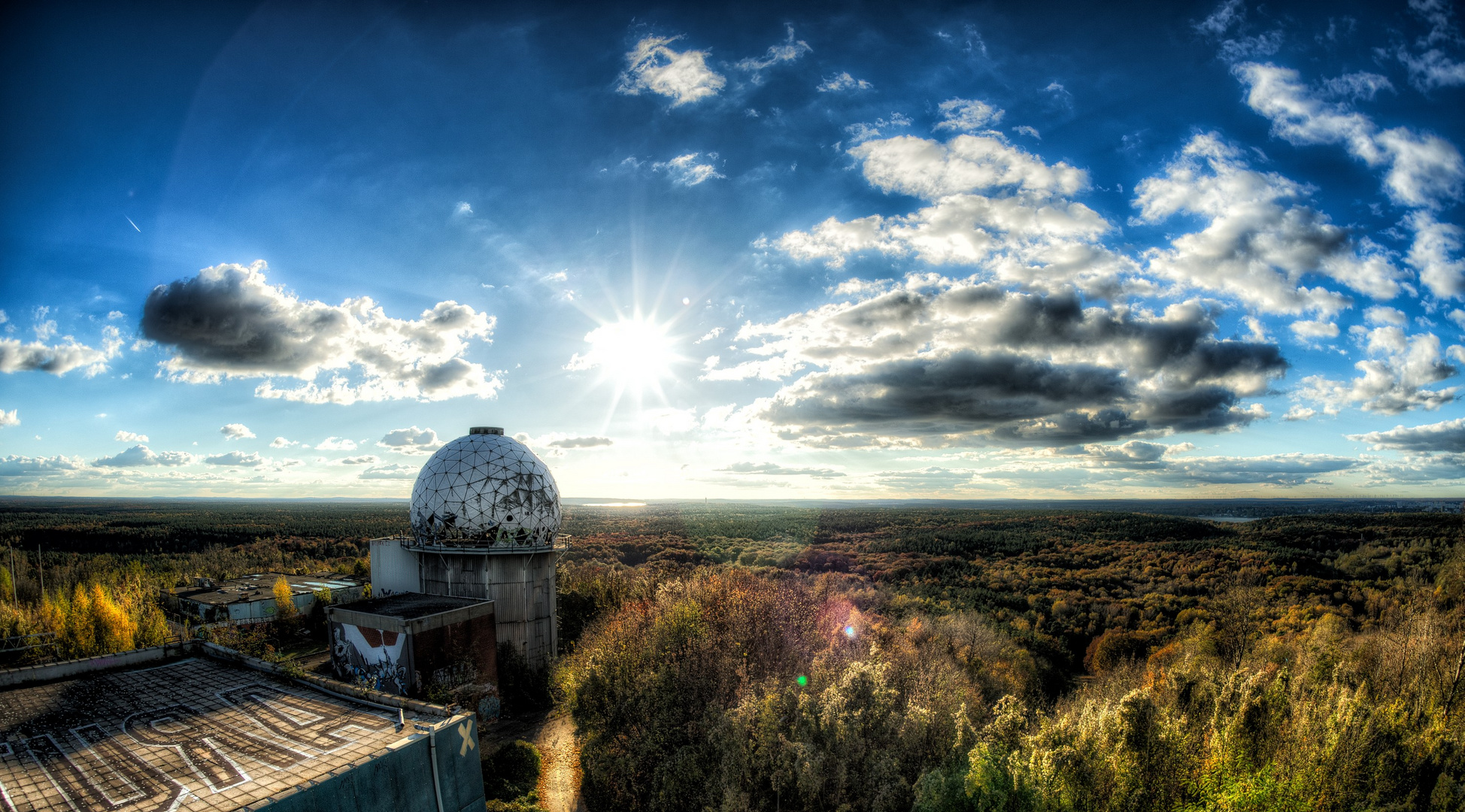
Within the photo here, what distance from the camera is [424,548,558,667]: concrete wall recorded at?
19.4m

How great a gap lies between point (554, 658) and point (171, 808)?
13.0 meters

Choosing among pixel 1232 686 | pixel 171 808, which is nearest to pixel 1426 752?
pixel 1232 686

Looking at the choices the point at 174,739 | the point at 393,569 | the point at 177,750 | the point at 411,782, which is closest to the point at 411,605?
the point at 393,569

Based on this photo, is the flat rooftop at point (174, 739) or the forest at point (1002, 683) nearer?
the flat rooftop at point (174, 739)

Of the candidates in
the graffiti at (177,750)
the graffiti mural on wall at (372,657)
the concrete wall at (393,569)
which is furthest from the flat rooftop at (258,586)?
the graffiti at (177,750)

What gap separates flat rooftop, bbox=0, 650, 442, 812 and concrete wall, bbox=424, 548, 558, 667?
6132 mm

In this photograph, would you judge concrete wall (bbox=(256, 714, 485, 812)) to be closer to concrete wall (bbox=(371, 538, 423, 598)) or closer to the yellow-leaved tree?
concrete wall (bbox=(371, 538, 423, 598))

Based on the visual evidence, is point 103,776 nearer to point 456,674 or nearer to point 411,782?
point 411,782

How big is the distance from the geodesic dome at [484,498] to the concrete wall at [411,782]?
10212 millimetres

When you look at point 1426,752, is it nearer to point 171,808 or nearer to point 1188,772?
point 1188,772

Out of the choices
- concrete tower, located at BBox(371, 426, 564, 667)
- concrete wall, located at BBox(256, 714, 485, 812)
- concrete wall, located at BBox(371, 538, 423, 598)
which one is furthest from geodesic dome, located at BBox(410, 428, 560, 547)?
concrete wall, located at BBox(256, 714, 485, 812)

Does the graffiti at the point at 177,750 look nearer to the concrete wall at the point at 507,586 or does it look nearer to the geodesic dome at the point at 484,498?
the concrete wall at the point at 507,586

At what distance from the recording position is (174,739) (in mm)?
10023

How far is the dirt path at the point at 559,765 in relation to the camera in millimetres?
12891
